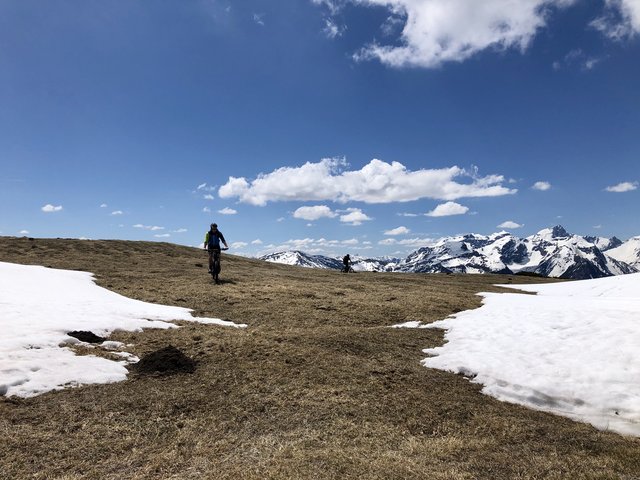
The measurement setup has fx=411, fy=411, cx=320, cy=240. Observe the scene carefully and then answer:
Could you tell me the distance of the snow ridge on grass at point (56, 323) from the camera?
1141cm

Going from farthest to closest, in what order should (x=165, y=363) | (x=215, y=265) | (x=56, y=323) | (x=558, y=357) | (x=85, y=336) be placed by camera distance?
(x=215, y=265) → (x=56, y=323) → (x=85, y=336) → (x=558, y=357) → (x=165, y=363)

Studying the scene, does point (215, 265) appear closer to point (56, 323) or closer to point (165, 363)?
point (56, 323)

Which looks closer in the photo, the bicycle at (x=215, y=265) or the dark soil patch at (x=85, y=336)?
→ the dark soil patch at (x=85, y=336)

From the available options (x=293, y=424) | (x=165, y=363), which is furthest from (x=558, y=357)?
(x=165, y=363)

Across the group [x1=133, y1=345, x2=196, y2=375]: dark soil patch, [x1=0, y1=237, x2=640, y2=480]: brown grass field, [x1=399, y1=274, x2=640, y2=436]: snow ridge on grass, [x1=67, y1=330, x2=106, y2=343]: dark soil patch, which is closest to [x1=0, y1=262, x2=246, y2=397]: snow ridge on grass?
[x1=67, y1=330, x2=106, y2=343]: dark soil patch

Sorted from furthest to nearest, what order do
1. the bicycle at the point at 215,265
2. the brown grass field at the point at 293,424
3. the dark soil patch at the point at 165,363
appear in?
the bicycle at the point at 215,265 < the dark soil patch at the point at 165,363 < the brown grass field at the point at 293,424

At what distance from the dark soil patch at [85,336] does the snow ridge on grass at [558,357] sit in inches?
478

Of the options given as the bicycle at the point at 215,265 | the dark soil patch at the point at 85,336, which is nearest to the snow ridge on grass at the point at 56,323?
the dark soil patch at the point at 85,336

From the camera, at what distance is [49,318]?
16.4 metres

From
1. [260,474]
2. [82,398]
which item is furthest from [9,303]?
[260,474]

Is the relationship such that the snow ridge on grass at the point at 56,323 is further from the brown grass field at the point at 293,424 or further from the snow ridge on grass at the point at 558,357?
the snow ridge on grass at the point at 558,357

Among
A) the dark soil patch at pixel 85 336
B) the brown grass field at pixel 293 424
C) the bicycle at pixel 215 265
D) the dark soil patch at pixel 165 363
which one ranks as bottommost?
the brown grass field at pixel 293 424

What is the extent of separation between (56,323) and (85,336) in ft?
5.94

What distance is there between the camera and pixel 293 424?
984 centimetres
